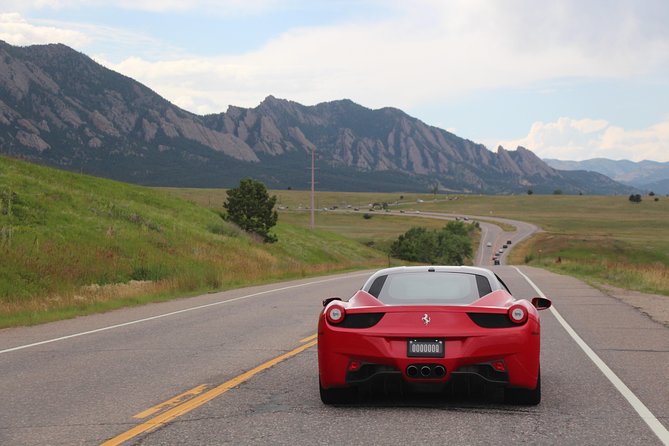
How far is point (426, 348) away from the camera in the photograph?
7012 mm

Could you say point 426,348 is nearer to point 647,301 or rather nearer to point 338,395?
point 338,395

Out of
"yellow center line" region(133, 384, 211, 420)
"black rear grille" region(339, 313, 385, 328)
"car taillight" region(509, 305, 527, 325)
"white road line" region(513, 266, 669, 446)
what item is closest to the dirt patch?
"white road line" region(513, 266, 669, 446)

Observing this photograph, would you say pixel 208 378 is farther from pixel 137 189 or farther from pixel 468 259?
pixel 468 259

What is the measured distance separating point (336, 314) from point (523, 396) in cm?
190

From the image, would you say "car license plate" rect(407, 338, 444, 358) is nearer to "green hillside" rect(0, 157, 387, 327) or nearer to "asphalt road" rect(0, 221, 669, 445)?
"asphalt road" rect(0, 221, 669, 445)

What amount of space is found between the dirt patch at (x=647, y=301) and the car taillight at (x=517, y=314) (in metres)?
8.91

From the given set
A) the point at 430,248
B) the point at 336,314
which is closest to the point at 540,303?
the point at 336,314

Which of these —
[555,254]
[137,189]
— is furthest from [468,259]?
[137,189]

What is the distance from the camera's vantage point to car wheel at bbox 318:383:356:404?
24.6 ft

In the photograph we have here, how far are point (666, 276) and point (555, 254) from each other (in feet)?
236

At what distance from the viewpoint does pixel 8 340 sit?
1331 cm

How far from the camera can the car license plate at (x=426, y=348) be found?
6988 mm

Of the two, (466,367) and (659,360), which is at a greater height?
(466,367)

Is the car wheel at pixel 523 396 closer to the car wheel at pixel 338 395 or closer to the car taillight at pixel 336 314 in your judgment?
the car wheel at pixel 338 395
